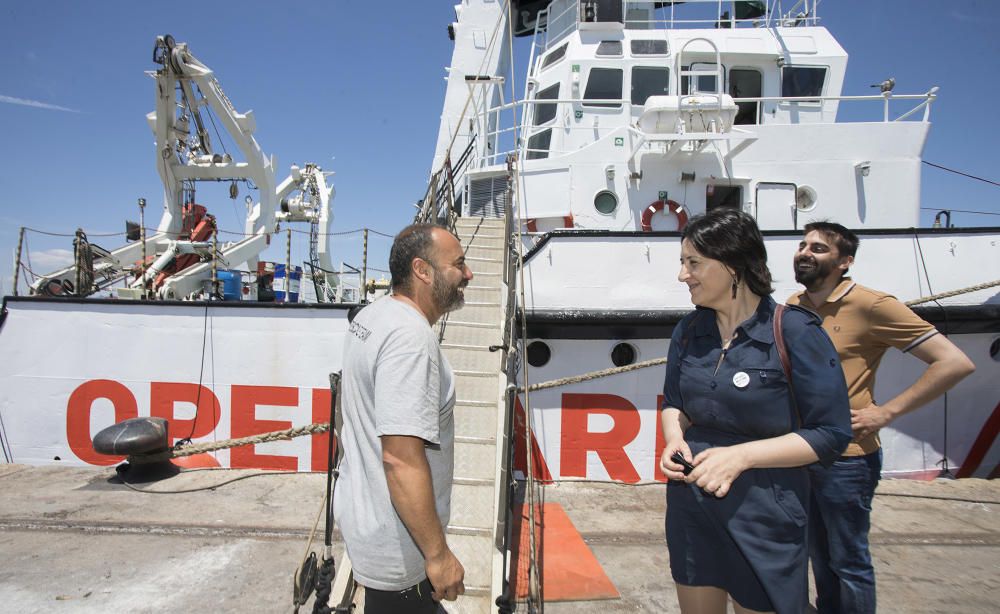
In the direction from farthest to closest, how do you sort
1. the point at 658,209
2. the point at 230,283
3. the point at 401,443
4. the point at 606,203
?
1. the point at 230,283
2. the point at 606,203
3. the point at 658,209
4. the point at 401,443

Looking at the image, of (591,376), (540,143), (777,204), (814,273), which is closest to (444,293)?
(814,273)

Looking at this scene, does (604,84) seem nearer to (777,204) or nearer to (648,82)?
(648,82)

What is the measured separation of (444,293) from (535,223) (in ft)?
16.8

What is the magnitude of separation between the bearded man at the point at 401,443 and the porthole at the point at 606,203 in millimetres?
5154

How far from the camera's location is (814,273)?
2184 mm

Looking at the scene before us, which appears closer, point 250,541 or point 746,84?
point 250,541

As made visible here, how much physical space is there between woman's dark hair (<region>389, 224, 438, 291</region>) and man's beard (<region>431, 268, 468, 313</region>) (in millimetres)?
74

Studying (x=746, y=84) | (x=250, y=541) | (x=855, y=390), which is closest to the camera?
(x=855, y=390)

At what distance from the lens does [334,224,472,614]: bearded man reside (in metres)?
1.38

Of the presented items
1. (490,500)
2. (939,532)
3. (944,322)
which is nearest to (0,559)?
(490,500)

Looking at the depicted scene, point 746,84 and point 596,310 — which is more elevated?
point 746,84

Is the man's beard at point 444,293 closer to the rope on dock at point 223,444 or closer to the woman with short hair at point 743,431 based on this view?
the woman with short hair at point 743,431

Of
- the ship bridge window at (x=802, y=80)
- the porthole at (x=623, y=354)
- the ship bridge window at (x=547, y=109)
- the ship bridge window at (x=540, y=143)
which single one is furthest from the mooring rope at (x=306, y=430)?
the ship bridge window at (x=547, y=109)

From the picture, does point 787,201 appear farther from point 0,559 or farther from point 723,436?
point 0,559
